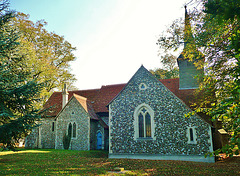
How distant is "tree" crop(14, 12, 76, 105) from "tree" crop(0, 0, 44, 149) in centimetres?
1235

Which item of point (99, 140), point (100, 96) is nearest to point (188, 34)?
point (99, 140)

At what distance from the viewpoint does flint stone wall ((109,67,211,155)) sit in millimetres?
14875

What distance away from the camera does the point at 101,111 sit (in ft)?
76.1

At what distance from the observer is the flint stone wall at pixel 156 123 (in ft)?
48.8

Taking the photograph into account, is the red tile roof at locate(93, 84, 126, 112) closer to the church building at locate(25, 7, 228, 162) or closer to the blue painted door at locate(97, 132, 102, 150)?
the church building at locate(25, 7, 228, 162)

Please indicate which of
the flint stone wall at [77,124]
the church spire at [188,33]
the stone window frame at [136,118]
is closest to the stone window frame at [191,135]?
the stone window frame at [136,118]

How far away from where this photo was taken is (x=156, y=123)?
1608cm

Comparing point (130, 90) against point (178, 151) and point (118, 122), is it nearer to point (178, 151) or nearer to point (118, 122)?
point (118, 122)

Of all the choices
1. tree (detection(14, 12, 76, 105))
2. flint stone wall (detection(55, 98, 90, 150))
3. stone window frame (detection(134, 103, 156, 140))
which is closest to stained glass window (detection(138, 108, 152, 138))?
stone window frame (detection(134, 103, 156, 140))

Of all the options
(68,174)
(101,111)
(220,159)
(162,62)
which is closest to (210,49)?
(220,159)

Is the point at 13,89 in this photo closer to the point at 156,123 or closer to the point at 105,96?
the point at 156,123

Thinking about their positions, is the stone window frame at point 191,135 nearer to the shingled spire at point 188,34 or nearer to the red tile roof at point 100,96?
the red tile roof at point 100,96

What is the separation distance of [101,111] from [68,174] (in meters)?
14.1

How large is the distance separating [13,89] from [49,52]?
19.5 metres
